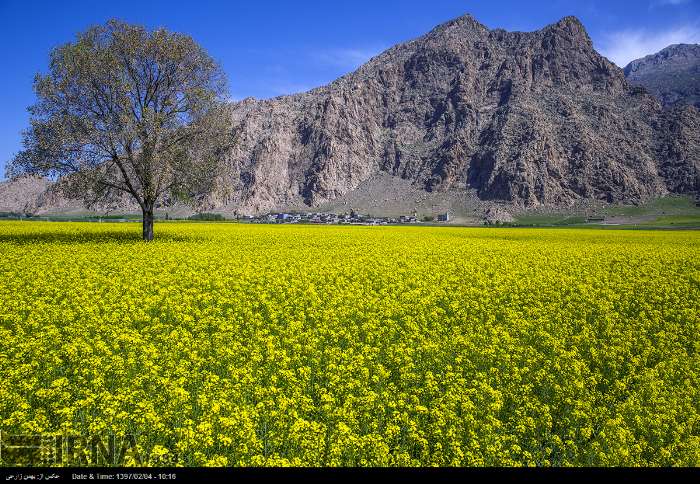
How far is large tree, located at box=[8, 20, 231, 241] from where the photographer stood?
32.5 metres

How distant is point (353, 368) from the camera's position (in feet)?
29.5

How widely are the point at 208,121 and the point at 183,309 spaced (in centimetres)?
2586

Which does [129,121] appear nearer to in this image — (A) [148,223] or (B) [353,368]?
(A) [148,223]

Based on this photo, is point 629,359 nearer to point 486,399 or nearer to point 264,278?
point 486,399

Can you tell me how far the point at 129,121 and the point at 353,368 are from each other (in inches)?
1176

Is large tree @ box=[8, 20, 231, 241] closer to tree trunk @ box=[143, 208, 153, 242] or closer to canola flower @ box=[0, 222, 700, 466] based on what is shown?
tree trunk @ box=[143, 208, 153, 242]

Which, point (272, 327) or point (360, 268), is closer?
point (272, 327)

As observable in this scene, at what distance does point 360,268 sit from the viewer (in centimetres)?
2277

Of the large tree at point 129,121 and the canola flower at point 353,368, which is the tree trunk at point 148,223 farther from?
the canola flower at point 353,368

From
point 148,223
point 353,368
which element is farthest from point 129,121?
point 353,368

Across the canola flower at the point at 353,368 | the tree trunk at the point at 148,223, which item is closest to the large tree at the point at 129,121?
the tree trunk at the point at 148,223
